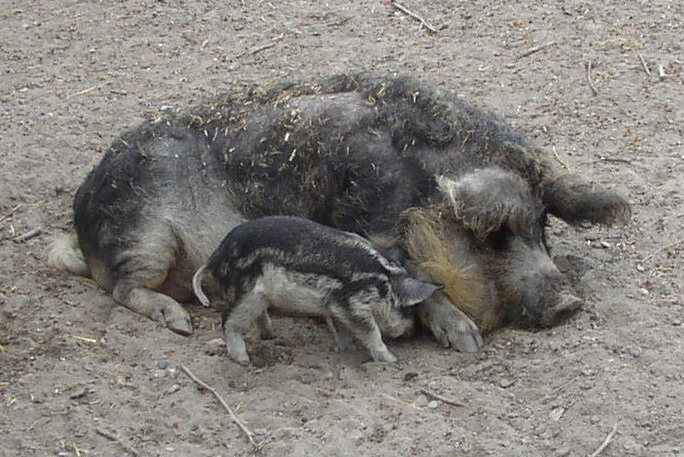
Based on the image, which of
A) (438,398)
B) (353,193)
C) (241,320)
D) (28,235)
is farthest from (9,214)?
(438,398)

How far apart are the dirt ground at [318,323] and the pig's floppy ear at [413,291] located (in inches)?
13.8

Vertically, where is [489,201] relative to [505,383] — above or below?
above

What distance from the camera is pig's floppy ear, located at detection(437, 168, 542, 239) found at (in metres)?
5.83

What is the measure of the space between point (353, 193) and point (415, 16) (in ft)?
14.8

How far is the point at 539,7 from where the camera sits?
10016 mm

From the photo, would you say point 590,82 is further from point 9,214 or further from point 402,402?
point 9,214

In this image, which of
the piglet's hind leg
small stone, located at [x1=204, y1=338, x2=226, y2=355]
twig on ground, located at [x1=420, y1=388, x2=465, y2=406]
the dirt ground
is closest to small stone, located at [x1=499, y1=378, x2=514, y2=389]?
the dirt ground

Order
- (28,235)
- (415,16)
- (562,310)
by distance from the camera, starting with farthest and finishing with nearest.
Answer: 1. (415,16)
2. (28,235)
3. (562,310)

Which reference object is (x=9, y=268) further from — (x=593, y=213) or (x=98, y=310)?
(x=593, y=213)

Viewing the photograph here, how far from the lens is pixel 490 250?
19.6 feet

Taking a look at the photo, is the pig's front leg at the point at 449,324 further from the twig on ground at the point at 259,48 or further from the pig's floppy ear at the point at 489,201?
the twig on ground at the point at 259,48

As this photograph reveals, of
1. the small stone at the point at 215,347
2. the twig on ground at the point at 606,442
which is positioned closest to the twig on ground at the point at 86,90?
the small stone at the point at 215,347

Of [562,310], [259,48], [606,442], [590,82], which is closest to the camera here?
[606,442]

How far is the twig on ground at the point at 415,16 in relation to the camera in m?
9.94
